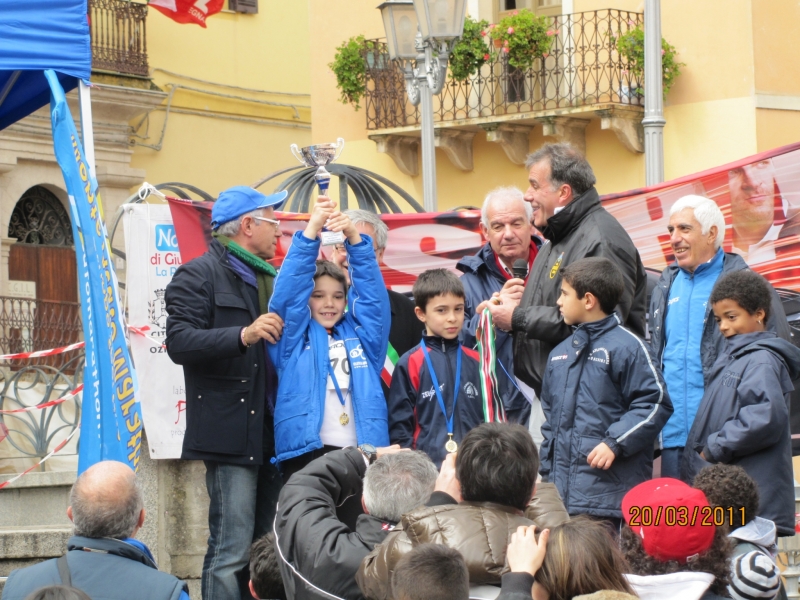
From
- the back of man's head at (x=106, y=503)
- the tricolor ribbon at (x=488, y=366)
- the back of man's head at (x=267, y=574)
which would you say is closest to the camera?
the back of man's head at (x=106, y=503)

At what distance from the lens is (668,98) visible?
15.0 metres

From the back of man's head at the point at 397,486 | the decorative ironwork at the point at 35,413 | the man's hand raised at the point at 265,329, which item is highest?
the man's hand raised at the point at 265,329

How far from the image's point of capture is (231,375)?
208 inches

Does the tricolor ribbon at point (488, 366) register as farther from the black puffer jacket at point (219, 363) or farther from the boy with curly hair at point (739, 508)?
the boy with curly hair at point (739, 508)

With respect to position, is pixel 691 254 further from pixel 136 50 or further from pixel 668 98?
pixel 136 50

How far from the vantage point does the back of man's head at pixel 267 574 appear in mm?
3867

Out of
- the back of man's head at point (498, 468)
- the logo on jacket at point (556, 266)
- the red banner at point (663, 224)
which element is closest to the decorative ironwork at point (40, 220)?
the red banner at point (663, 224)

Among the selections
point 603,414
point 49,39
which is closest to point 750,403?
point 603,414

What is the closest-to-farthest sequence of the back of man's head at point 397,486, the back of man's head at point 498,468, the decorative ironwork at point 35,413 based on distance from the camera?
the back of man's head at point 498,468 → the back of man's head at point 397,486 → the decorative ironwork at point 35,413

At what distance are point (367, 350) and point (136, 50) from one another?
1858cm

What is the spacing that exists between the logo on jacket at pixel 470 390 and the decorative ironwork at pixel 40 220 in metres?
18.0

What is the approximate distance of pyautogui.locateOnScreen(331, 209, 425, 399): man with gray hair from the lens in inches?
225

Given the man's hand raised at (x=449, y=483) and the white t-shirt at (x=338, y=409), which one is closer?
the man's hand raised at (x=449, y=483)

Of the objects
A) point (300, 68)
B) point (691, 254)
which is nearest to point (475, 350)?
point (691, 254)
